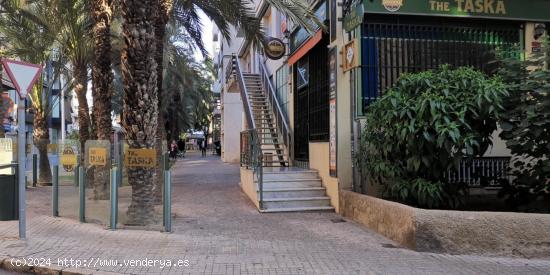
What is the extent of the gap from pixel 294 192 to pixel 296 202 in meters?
0.38

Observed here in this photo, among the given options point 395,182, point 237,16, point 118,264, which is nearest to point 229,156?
point 237,16

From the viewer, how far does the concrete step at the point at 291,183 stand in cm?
1181

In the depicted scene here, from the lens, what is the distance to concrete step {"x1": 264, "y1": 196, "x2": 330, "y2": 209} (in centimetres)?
1114

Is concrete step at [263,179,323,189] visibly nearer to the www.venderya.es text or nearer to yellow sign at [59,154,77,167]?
yellow sign at [59,154,77,167]

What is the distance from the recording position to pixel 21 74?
7926 millimetres

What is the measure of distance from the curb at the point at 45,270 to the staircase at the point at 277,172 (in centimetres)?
520

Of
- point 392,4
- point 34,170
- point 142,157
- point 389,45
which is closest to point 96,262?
point 142,157

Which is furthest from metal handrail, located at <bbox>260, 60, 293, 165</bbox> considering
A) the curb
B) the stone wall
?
the curb

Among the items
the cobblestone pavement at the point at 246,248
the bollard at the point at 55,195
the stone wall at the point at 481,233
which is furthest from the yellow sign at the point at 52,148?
the stone wall at the point at 481,233

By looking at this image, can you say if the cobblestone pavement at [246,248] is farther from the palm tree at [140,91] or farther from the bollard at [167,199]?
the palm tree at [140,91]

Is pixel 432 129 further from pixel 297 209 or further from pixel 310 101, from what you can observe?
pixel 310 101

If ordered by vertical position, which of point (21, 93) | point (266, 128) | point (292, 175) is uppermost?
point (21, 93)

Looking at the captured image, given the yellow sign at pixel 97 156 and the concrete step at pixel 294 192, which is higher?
the yellow sign at pixel 97 156

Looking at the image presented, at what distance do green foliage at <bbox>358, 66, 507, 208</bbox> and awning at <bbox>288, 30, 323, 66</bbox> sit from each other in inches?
131
